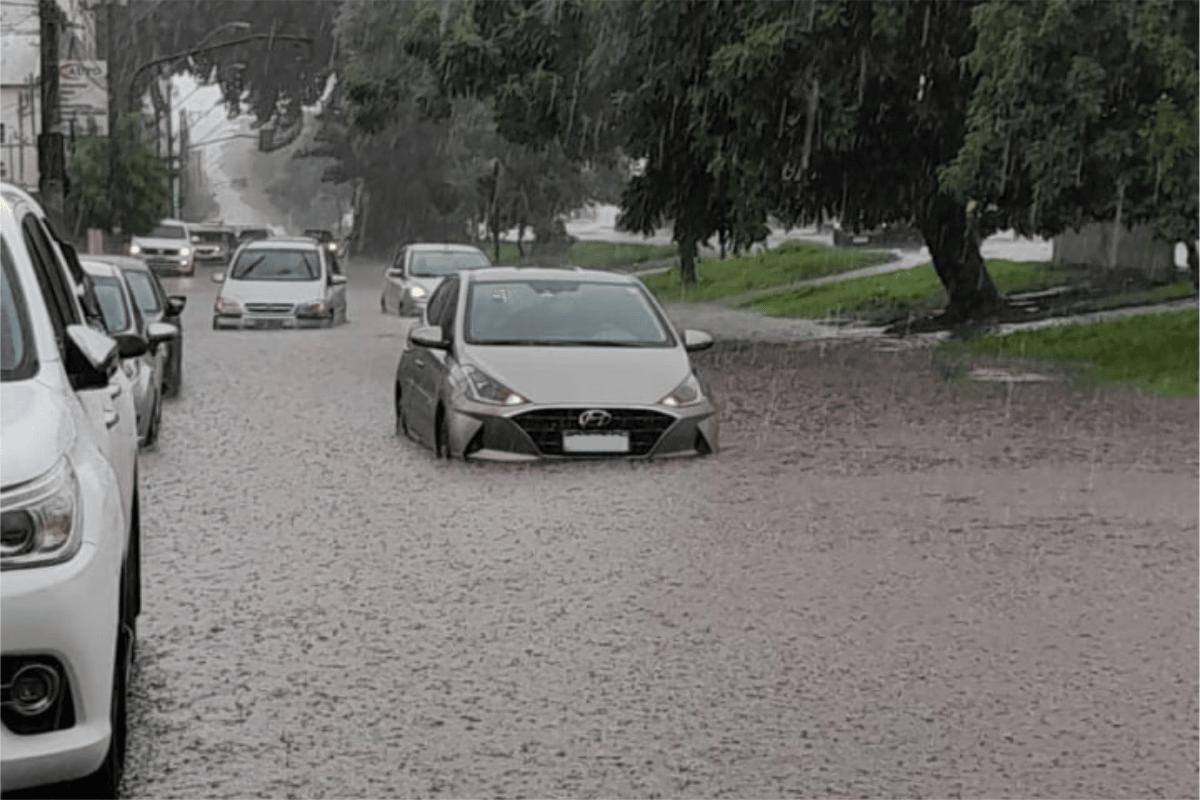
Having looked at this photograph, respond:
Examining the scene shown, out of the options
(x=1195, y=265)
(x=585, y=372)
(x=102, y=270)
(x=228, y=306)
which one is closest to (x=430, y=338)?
(x=585, y=372)

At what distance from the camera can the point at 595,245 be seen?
3199 inches

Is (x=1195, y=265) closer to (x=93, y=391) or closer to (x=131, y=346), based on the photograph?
(x=131, y=346)

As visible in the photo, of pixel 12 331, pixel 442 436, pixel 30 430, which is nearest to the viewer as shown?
pixel 30 430

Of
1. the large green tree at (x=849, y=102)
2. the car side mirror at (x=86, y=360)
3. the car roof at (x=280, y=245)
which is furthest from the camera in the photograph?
the car roof at (x=280, y=245)

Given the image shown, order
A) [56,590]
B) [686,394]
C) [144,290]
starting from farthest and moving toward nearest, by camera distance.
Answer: [144,290]
[686,394]
[56,590]

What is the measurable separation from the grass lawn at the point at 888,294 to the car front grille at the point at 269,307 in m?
9.91

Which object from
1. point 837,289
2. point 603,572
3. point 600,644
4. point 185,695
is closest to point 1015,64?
point 603,572

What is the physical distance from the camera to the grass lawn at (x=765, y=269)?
49.0 metres

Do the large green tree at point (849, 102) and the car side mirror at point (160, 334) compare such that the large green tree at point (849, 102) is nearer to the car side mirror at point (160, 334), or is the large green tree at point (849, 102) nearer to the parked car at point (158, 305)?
the parked car at point (158, 305)

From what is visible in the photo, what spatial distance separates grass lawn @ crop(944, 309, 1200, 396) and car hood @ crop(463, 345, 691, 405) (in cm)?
823

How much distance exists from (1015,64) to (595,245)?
2336 inches

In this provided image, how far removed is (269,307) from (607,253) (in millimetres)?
44500

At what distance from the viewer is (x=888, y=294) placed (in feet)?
129

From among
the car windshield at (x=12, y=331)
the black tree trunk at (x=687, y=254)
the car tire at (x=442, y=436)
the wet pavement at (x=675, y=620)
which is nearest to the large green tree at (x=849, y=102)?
the black tree trunk at (x=687, y=254)
